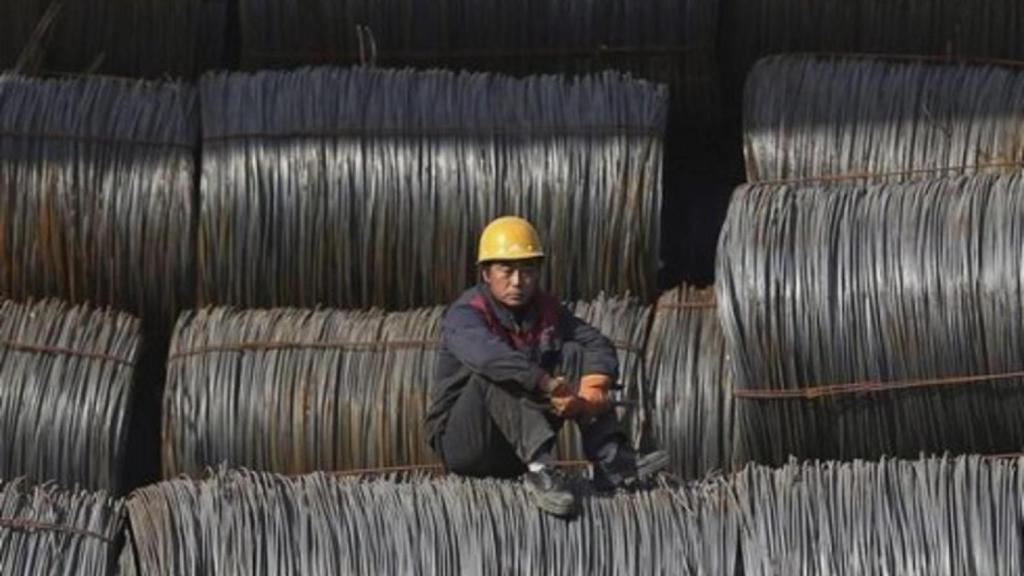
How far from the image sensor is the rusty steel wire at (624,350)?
11.3 m

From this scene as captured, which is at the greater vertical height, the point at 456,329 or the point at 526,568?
the point at 456,329

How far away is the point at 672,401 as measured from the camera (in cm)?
1140

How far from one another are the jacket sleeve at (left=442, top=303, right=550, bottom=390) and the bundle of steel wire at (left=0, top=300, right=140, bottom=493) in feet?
4.59

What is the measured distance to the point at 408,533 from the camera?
1016cm

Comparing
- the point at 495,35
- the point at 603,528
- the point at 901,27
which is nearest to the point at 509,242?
the point at 603,528

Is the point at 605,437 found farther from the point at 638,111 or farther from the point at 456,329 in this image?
the point at 638,111

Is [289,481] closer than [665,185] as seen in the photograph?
Yes

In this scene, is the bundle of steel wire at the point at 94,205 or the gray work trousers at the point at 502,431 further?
the bundle of steel wire at the point at 94,205

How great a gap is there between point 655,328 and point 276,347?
51.0 inches

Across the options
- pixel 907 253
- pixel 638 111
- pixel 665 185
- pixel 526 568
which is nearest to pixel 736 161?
pixel 665 185

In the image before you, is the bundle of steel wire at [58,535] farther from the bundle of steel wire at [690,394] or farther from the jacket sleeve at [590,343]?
the bundle of steel wire at [690,394]

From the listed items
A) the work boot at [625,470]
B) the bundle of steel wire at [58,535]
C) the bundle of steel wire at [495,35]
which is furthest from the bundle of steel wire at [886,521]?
the bundle of steel wire at [495,35]

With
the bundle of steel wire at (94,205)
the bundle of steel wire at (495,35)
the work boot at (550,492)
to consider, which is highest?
the bundle of steel wire at (495,35)

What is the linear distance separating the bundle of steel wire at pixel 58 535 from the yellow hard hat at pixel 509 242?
1407 mm
